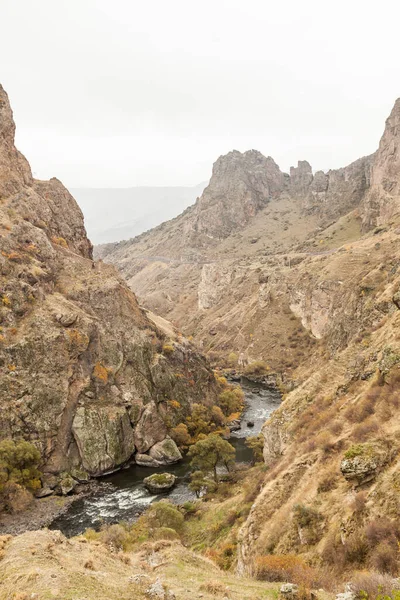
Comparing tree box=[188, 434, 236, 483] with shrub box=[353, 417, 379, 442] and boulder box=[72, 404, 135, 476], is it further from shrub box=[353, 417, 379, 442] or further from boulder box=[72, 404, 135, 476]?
shrub box=[353, 417, 379, 442]

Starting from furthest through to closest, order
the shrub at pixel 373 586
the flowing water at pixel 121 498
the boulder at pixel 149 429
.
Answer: the boulder at pixel 149 429, the flowing water at pixel 121 498, the shrub at pixel 373 586

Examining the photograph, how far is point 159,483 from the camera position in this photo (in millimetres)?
52344

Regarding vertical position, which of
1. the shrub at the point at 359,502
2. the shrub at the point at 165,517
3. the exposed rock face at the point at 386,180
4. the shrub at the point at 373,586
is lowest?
the shrub at the point at 165,517

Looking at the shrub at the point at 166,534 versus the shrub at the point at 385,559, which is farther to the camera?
the shrub at the point at 166,534

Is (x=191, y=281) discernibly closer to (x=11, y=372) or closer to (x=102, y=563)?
(x=11, y=372)

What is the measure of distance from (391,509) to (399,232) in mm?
98915

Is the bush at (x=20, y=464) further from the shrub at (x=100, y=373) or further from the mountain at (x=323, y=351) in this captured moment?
the mountain at (x=323, y=351)

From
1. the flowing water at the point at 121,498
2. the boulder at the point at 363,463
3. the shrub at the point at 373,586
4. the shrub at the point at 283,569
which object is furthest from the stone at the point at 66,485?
the shrub at the point at 373,586

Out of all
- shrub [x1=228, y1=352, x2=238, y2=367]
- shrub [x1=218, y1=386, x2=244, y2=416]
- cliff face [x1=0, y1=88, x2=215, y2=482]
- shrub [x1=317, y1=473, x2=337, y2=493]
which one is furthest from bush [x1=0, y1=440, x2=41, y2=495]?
shrub [x1=228, y1=352, x2=238, y2=367]

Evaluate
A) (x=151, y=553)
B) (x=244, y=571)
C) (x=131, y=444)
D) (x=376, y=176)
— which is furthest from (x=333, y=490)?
(x=376, y=176)

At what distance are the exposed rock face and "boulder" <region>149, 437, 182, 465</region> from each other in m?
98.8

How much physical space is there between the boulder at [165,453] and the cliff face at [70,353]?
5.65 ft

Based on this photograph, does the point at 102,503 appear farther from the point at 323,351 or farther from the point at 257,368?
the point at 257,368

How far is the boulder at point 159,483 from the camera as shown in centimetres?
5203
